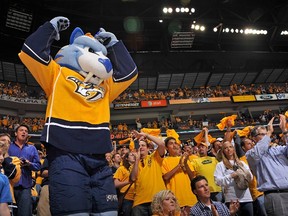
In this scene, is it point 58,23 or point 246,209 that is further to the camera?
point 246,209

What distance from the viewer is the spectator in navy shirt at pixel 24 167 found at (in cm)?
336

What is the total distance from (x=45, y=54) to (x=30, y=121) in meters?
19.4

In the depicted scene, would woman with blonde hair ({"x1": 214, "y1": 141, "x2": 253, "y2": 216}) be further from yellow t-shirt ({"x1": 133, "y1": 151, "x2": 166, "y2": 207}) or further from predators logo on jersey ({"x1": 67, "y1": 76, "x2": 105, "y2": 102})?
predators logo on jersey ({"x1": 67, "y1": 76, "x2": 105, "y2": 102})

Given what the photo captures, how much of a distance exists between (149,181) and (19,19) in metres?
14.8

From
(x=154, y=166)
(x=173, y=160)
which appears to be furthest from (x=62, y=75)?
(x=173, y=160)

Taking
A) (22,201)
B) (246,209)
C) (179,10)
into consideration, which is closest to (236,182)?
(246,209)

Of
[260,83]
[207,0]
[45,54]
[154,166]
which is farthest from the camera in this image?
[260,83]

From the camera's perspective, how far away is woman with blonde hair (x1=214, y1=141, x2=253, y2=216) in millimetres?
3744

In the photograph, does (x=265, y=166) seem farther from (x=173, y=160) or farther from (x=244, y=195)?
(x=173, y=160)

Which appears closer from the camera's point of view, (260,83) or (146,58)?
(146,58)

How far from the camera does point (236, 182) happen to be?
12.5 feet

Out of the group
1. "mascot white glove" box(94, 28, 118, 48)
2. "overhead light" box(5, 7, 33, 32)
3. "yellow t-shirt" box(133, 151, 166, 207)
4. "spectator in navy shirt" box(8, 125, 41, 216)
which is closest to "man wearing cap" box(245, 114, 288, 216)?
"yellow t-shirt" box(133, 151, 166, 207)

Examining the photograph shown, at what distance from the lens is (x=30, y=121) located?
20062 mm

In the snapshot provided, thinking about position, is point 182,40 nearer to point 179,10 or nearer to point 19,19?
point 179,10
